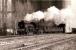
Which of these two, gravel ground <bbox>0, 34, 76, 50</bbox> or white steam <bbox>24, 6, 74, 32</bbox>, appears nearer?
gravel ground <bbox>0, 34, 76, 50</bbox>

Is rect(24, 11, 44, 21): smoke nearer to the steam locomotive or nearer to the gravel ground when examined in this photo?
the steam locomotive

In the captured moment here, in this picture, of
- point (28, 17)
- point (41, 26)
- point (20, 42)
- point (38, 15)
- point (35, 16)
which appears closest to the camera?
point (20, 42)

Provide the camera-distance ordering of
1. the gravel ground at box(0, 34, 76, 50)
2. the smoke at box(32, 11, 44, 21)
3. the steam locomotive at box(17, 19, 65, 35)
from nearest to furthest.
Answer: the gravel ground at box(0, 34, 76, 50)
the steam locomotive at box(17, 19, 65, 35)
the smoke at box(32, 11, 44, 21)

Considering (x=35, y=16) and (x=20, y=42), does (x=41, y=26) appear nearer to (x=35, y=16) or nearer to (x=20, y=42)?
(x=35, y=16)

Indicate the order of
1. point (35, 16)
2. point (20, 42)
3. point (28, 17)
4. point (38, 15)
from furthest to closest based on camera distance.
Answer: point (38, 15) → point (35, 16) → point (28, 17) → point (20, 42)

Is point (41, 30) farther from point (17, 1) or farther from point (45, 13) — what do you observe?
point (17, 1)

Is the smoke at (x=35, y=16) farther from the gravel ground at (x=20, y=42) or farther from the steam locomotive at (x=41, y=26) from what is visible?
the gravel ground at (x=20, y=42)

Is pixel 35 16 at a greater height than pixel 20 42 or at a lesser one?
greater

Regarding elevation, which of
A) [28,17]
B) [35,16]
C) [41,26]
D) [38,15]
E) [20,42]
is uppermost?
[38,15]

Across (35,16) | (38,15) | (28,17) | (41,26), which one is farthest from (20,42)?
(41,26)

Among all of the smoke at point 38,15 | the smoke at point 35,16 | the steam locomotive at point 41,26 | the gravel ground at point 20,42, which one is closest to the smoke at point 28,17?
the smoke at point 35,16

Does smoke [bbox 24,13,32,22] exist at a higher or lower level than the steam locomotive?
higher

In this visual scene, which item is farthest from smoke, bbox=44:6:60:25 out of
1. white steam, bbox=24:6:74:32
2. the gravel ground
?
the gravel ground

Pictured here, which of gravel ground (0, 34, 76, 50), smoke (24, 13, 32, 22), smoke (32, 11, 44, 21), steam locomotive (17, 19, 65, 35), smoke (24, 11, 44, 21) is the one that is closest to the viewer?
gravel ground (0, 34, 76, 50)
